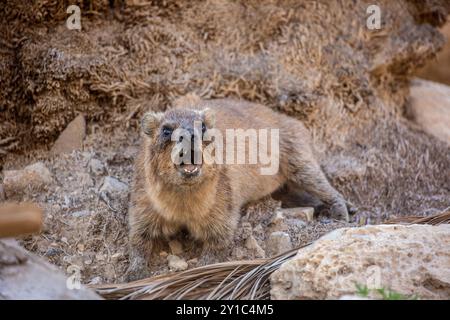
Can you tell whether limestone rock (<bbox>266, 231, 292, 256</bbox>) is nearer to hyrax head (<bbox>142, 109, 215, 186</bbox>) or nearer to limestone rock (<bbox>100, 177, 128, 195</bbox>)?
hyrax head (<bbox>142, 109, 215, 186</bbox>)

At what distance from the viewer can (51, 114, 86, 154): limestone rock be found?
21.3 feet

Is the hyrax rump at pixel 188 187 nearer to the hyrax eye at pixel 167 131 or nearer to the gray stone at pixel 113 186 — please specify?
the hyrax eye at pixel 167 131

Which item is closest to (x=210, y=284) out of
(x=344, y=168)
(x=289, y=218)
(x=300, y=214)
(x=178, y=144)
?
(x=178, y=144)

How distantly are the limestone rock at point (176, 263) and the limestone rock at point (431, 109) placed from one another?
4.09 meters

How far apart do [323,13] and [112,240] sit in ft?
13.0

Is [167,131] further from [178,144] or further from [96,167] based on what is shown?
[96,167]

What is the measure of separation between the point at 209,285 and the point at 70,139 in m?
3.02

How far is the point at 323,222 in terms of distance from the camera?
19.7 ft

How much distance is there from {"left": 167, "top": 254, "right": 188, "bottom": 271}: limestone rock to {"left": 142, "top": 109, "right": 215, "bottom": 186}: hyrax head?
0.76 meters

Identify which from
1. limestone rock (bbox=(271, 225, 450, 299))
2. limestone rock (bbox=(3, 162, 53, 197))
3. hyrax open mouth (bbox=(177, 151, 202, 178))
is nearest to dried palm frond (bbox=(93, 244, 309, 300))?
limestone rock (bbox=(271, 225, 450, 299))

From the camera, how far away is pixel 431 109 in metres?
7.99

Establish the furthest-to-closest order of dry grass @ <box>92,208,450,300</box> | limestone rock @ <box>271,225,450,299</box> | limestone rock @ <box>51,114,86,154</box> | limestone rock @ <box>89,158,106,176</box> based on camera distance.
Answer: limestone rock @ <box>51,114,86,154</box>, limestone rock @ <box>89,158,106,176</box>, dry grass @ <box>92,208,450,300</box>, limestone rock @ <box>271,225,450,299</box>
